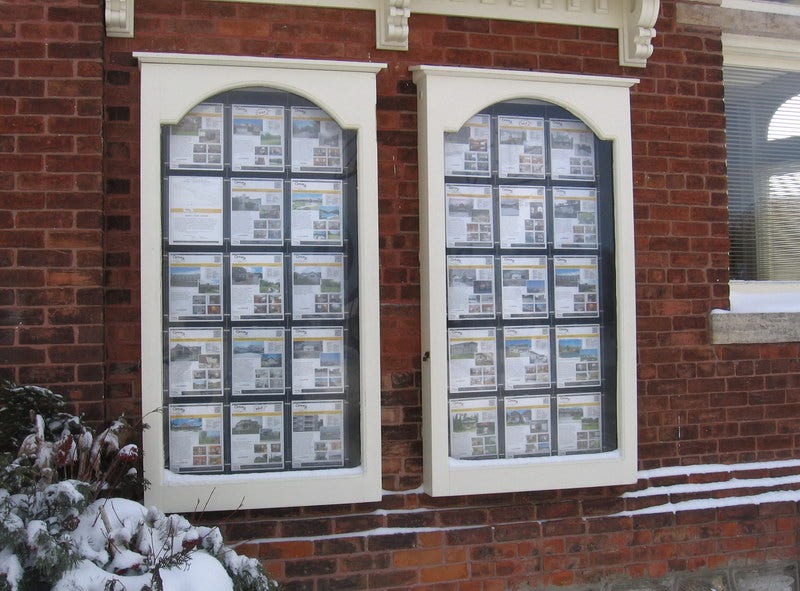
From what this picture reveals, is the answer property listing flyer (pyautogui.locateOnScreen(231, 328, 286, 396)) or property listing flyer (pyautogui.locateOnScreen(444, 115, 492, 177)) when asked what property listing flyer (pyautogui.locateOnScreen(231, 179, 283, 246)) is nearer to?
property listing flyer (pyautogui.locateOnScreen(231, 328, 286, 396))

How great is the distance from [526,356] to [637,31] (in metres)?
1.94

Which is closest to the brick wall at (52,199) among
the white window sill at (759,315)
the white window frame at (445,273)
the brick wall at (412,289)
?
the brick wall at (412,289)

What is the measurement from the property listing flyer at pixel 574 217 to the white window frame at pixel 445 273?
137 mm

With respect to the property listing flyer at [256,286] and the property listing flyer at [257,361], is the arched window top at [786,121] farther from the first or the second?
the property listing flyer at [257,361]

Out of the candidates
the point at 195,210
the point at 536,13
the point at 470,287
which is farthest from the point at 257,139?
the point at 536,13

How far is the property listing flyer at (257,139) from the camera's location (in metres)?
3.78

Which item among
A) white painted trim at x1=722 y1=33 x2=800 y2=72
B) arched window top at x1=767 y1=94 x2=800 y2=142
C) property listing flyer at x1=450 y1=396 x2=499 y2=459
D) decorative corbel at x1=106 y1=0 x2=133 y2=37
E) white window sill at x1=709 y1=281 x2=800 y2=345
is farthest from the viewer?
arched window top at x1=767 y1=94 x2=800 y2=142

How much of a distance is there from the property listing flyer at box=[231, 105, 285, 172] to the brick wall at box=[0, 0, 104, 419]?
0.65m

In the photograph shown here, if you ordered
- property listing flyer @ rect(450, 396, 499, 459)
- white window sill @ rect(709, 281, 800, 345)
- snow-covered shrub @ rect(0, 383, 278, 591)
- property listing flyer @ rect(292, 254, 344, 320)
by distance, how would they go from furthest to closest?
1. white window sill @ rect(709, 281, 800, 345)
2. property listing flyer @ rect(450, 396, 499, 459)
3. property listing flyer @ rect(292, 254, 344, 320)
4. snow-covered shrub @ rect(0, 383, 278, 591)

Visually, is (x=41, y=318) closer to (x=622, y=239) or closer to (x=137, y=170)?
(x=137, y=170)

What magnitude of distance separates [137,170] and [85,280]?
Answer: 1.97 feet

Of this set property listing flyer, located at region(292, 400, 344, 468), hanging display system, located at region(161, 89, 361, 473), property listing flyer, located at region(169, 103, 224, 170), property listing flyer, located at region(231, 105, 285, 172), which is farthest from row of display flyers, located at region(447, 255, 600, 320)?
property listing flyer, located at region(169, 103, 224, 170)

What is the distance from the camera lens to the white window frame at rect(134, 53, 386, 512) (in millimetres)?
3594

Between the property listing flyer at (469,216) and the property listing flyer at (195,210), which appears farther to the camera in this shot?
the property listing flyer at (469,216)
